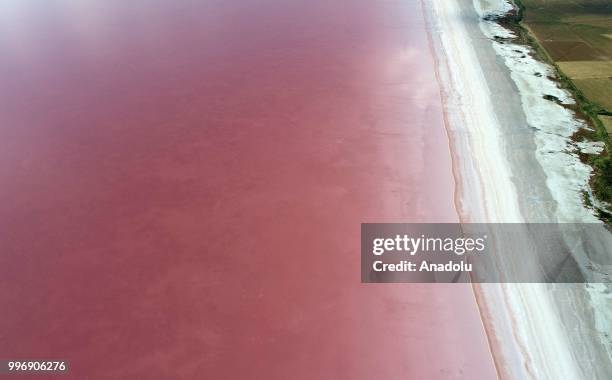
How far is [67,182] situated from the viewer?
15.3 meters

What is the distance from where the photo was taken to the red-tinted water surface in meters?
11.1

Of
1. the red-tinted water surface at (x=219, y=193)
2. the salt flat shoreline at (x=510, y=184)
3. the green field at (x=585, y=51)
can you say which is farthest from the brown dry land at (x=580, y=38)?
the red-tinted water surface at (x=219, y=193)

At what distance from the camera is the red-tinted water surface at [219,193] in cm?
1111

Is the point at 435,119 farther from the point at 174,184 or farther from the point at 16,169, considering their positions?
the point at 16,169

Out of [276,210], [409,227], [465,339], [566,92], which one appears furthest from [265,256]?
[566,92]

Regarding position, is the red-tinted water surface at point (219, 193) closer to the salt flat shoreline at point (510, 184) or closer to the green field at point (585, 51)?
the salt flat shoreline at point (510, 184)

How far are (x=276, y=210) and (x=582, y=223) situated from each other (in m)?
7.89

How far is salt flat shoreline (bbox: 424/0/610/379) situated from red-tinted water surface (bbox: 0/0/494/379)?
1.89ft

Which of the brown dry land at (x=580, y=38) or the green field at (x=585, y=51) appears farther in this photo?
the brown dry land at (x=580, y=38)

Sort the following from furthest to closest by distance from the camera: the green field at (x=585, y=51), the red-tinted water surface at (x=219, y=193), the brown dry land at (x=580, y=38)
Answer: the brown dry land at (x=580, y=38), the green field at (x=585, y=51), the red-tinted water surface at (x=219, y=193)

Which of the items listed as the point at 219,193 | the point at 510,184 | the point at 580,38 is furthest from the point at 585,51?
the point at 219,193

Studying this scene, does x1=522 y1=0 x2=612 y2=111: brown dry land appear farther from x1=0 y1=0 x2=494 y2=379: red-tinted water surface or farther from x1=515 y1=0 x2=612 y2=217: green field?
x1=0 y1=0 x2=494 y2=379: red-tinted water surface

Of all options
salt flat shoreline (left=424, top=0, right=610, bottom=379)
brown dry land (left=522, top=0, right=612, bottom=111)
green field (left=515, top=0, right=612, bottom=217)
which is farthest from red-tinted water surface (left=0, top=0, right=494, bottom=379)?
brown dry land (left=522, top=0, right=612, bottom=111)

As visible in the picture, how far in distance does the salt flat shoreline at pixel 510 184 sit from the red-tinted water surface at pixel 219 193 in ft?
1.89
